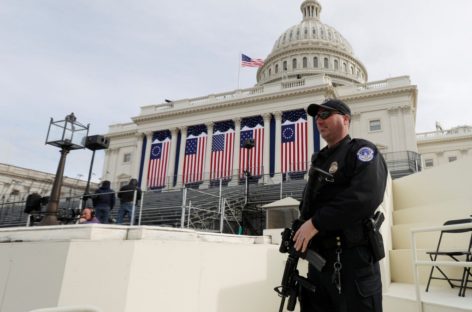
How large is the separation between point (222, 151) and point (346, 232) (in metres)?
30.0

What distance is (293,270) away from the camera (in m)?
2.37

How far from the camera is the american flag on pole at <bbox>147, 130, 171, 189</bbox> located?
1296 inches

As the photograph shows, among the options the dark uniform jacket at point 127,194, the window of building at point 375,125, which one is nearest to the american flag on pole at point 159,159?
the window of building at point 375,125

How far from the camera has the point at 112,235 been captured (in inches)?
112

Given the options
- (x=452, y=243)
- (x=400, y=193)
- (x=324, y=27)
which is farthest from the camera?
(x=324, y=27)

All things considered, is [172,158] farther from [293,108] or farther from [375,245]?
[375,245]

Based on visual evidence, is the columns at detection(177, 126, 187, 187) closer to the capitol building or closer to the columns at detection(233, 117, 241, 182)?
the capitol building

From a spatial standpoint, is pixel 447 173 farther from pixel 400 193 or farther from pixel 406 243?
pixel 406 243

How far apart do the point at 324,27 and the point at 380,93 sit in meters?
35.5

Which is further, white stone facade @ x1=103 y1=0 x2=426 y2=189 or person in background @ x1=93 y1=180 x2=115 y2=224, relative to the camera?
white stone facade @ x1=103 y1=0 x2=426 y2=189

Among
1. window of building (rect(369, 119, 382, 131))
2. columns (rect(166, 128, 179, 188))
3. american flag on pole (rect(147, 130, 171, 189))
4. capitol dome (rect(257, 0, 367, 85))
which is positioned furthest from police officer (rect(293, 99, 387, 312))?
capitol dome (rect(257, 0, 367, 85))

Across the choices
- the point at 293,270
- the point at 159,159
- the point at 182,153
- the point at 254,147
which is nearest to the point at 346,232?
the point at 293,270

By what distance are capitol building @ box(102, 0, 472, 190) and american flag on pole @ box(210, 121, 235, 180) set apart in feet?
0.32

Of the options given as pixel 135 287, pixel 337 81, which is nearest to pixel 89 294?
pixel 135 287
